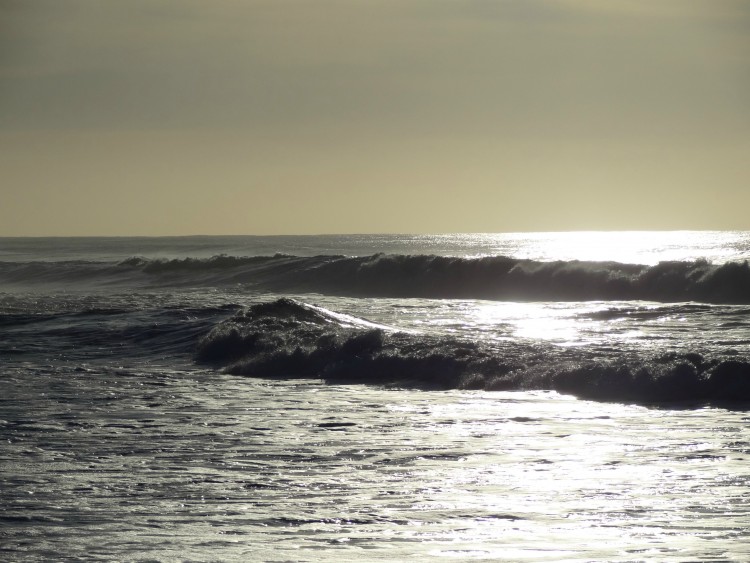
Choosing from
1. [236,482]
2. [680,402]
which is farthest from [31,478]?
[680,402]

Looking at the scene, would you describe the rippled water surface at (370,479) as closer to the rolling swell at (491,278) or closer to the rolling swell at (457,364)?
the rolling swell at (457,364)

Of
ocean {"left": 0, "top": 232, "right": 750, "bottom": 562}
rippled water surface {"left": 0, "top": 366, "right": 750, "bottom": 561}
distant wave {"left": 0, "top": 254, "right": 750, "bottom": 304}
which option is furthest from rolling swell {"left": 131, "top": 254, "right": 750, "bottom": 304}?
rippled water surface {"left": 0, "top": 366, "right": 750, "bottom": 561}

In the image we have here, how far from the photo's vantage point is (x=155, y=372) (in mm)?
15344

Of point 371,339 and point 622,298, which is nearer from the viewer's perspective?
point 371,339

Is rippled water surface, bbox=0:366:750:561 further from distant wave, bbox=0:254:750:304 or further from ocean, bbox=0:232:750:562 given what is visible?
distant wave, bbox=0:254:750:304

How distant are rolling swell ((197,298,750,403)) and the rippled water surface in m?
0.94

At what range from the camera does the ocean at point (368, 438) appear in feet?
21.5

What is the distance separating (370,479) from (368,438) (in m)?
1.68

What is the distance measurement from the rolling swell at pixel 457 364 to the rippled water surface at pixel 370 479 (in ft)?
3.10

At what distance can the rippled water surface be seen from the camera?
6.40m

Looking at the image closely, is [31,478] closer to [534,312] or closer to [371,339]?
[371,339]

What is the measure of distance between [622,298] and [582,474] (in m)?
26.1

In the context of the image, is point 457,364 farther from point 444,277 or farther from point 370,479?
point 444,277

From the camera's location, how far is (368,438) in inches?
385
